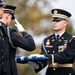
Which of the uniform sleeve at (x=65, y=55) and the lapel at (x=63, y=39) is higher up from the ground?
the lapel at (x=63, y=39)

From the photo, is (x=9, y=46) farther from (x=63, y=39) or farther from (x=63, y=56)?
(x=63, y=39)

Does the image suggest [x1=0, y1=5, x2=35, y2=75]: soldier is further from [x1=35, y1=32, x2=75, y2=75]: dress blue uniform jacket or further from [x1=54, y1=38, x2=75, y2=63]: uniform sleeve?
[x1=54, y1=38, x2=75, y2=63]: uniform sleeve

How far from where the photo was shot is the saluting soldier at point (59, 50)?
12.1 meters

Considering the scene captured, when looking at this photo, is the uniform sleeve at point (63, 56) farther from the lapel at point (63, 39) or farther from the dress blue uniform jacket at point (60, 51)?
the lapel at point (63, 39)

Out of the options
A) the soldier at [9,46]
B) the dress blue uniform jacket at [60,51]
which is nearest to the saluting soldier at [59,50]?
the dress blue uniform jacket at [60,51]

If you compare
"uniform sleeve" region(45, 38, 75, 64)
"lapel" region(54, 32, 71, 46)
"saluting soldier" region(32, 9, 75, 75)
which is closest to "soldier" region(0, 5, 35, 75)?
"saluting soldier" region(32, 9, 75, 75)

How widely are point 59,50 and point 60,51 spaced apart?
0.18ft

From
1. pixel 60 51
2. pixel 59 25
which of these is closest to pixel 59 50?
pixel 60 51

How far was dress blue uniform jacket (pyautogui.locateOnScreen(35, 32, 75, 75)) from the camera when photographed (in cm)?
1209

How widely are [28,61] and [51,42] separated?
1.06 meters

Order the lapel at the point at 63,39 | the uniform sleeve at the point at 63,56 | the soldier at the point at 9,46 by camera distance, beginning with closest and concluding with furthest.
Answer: the soldier at the point at 9,46
the uniform sleeve at the point at 63,56
the lapel at the point at 63,39

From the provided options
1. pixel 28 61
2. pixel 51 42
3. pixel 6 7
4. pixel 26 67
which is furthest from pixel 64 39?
pixel 26 67

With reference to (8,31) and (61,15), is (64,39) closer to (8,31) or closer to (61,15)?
(61,15)

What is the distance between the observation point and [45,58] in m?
11.8
